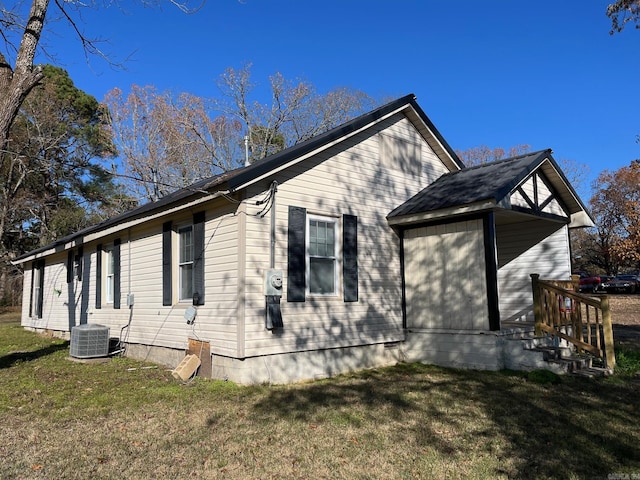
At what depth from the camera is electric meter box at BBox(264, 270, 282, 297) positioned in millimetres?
7160

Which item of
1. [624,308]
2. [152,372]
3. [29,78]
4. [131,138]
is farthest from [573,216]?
[131,138]

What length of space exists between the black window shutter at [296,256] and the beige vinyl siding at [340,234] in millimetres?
88

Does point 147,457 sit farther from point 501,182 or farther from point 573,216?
point 573,216

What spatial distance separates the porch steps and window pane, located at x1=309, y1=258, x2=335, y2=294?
323 cm

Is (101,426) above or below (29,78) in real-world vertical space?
below

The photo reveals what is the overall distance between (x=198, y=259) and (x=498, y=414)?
5.17 m

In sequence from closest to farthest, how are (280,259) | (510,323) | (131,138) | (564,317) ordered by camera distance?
1. (280,259)
2. (564,317)
3. (510,323)
4. (131,138)

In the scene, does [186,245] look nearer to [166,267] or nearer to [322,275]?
[166,267]

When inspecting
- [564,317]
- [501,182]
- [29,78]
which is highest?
[29,78]

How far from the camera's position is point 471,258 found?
27.1 feet

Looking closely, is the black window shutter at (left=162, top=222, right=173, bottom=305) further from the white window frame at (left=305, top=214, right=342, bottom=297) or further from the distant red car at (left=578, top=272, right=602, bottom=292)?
the distant red car at (left=578, top=272, right=602, bottom=292)

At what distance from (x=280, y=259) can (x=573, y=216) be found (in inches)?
291

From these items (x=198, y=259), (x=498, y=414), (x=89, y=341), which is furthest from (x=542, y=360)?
(x=89, y=341)

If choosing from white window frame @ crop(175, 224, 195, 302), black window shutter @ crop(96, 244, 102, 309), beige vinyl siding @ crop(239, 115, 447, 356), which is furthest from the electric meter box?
black window shutter @ crop(96, 244, 102, 309)
